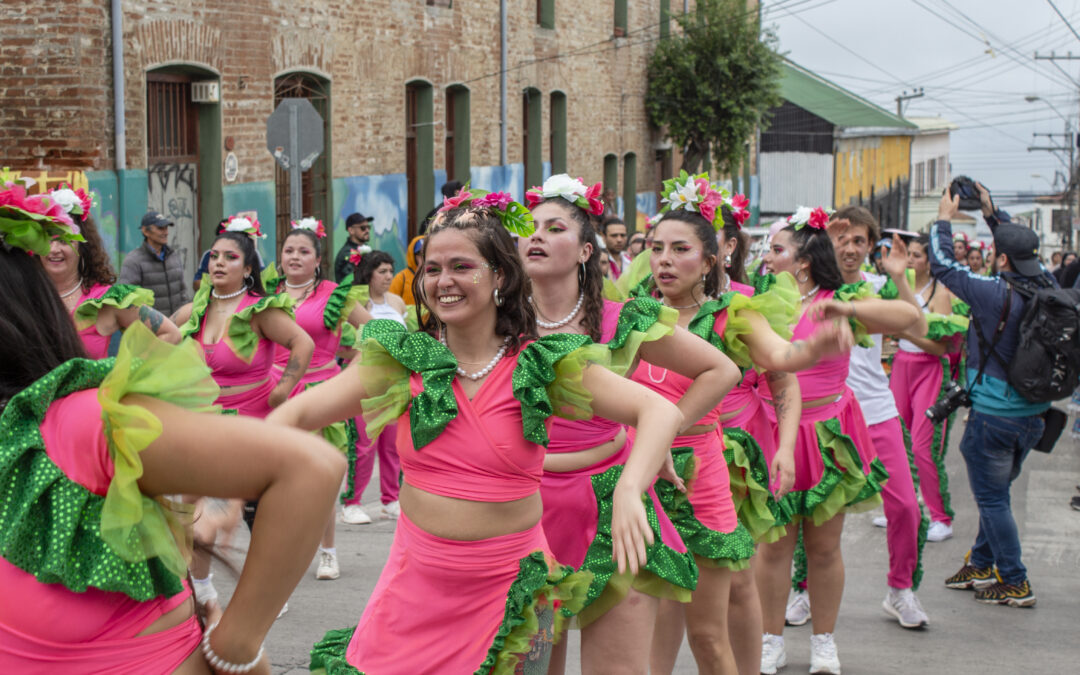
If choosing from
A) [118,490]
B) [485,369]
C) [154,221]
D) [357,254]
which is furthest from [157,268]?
[118,490]

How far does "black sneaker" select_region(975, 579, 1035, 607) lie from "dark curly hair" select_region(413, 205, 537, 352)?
4.66 metres

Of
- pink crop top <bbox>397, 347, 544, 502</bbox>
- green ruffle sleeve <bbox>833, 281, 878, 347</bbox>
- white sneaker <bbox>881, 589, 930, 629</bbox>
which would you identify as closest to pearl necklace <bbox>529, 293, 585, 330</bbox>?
pink crop top <bbox>397, 347, 544, 502</bbox>

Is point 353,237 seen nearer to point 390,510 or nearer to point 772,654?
point 390,510

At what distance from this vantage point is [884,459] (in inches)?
269

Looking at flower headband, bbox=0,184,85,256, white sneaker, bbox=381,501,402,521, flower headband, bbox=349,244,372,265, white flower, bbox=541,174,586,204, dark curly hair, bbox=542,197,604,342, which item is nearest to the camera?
flower headband, bbox=0,184,85,256

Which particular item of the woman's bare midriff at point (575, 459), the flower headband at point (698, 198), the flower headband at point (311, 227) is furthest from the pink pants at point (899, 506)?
the flower headband at point (311, 227)

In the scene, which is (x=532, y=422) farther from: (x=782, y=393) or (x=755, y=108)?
(x=755, y=108)

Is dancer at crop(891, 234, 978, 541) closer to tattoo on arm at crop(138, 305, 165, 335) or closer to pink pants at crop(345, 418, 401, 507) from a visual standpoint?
pink pants at crop(345, 418, 401, 507)

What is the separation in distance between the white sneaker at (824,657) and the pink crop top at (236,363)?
329 centimetres

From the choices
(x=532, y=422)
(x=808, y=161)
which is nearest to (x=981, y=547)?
(x=532, y=422)

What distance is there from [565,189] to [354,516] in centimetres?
475

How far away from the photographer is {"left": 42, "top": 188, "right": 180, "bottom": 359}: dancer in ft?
20.5

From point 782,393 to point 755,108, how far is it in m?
25.0

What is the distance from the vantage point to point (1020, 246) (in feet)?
22.9
